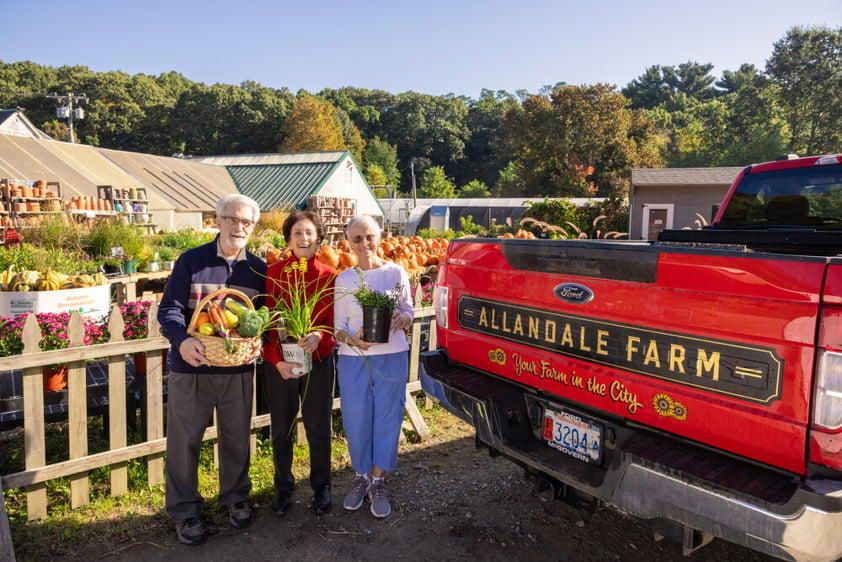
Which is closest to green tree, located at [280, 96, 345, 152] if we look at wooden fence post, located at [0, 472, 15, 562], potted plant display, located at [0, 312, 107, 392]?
potted plant display, located at [0, 312, 107, 392]

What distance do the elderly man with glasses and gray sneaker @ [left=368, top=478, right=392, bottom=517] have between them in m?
0.87

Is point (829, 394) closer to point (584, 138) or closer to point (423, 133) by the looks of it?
point (584, 138)

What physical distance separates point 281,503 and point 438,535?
1.00m

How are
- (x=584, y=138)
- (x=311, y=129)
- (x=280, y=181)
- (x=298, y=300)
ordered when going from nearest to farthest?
(x=298, y=300) → (x=280, y=181) → (x=584, y=138) → (x=311, y=129)

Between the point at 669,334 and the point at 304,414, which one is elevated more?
the point at 669,334

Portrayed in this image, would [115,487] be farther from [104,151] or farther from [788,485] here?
[104,151]

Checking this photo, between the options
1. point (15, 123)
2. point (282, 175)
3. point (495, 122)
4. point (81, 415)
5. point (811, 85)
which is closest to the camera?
point (81, 415)

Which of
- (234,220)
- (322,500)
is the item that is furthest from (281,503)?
(234,220)

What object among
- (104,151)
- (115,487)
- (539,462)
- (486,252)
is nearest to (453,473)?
(539,462)

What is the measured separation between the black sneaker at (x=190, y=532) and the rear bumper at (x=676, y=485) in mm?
1651

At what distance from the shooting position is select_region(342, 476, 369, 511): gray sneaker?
3.57m

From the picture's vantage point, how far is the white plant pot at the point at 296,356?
3145 mm

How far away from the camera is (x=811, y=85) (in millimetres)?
50500

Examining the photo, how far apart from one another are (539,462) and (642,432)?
1.81ft
